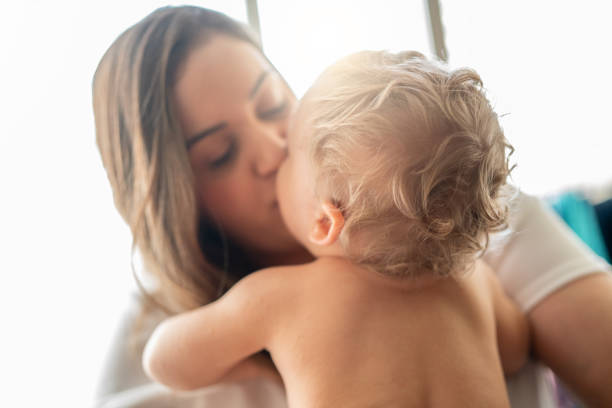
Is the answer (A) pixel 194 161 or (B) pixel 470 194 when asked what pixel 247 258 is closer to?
(A) pixel 194 161

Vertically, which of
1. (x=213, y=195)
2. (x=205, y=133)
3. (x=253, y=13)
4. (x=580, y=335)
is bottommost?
(x=580, y=335)

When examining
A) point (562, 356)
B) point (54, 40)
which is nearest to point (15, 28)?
point (54, 40)

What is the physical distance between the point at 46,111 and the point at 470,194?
89cm

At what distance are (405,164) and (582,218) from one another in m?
0.80

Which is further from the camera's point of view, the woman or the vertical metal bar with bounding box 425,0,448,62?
the vertical metal bar with bounding box 425,0,448,62

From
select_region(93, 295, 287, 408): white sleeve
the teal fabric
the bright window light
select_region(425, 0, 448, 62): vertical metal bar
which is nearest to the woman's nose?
select_region(93, 295, 287, 408): white sleeve

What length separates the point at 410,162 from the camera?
397 mm

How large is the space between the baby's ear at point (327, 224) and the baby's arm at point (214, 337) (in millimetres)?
86

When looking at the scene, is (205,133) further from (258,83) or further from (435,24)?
(435,24)

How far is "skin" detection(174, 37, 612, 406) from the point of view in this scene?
0.53 metres

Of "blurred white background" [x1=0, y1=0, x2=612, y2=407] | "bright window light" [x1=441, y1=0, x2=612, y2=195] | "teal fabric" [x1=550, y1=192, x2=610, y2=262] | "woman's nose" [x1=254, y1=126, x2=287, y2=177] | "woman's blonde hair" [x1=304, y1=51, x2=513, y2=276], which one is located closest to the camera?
"woman's blonde hair" [x1=304, y1=51, x2=513, y2=276]

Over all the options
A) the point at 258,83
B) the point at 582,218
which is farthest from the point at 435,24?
the point at 258,83

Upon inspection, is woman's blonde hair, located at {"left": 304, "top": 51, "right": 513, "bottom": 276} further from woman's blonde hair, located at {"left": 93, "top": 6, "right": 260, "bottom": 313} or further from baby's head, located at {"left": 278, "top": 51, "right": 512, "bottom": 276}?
woman's blonde hair, located at {"left": 93, "top": 6, "right": 260, "bottom": 313}

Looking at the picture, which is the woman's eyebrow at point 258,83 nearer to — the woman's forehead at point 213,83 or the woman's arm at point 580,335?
the woman's forehead at point 213,83
